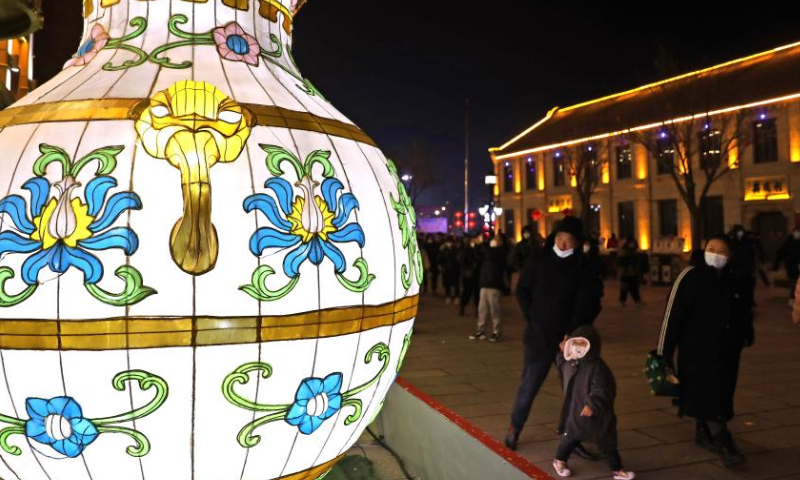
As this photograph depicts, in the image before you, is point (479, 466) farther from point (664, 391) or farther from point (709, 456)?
point (709, 456)

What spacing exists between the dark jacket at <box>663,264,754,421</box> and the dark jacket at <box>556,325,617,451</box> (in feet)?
1.99

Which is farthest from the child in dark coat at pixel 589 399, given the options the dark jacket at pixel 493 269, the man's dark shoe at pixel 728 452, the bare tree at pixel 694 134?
the bare tree at pixel 694 134

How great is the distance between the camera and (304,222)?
1.11 m

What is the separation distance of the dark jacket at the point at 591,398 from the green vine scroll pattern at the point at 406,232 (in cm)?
273

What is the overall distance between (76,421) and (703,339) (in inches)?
159

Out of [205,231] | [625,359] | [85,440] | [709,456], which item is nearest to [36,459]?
[85,440]

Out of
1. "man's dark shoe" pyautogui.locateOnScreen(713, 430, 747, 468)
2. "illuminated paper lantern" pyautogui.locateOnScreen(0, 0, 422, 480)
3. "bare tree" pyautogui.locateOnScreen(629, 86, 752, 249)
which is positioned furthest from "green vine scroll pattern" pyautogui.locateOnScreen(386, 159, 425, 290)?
"bare tree" pyautogui.locateOnScreen(629, 86, 752, 249)

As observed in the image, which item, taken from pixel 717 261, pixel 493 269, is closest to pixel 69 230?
pixel 717 261

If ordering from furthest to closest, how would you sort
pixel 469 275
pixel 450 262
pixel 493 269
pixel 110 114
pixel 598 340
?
pixel 450 262
pixel 469 275
pixel 493 269
pixel 598 340
pixel 110 114

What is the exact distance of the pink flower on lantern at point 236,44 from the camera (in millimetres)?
1285

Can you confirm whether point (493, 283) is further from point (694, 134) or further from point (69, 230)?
point (694, 134)

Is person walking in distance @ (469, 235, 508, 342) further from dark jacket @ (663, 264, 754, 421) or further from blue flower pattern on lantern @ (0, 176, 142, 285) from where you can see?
blue flower pattern on lantern @ (0, 176, 142, 285)

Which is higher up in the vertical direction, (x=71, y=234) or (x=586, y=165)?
(x=586, y=165)

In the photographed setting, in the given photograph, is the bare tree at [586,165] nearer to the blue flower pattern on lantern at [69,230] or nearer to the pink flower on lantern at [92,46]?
the pink flower on lantern at [92,46]
